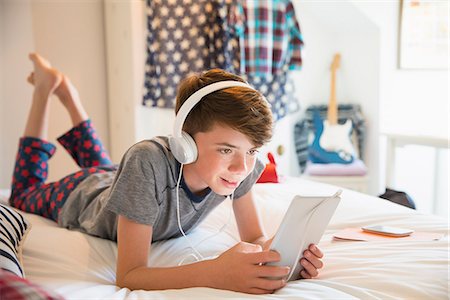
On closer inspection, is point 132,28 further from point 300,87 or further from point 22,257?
point 22,257

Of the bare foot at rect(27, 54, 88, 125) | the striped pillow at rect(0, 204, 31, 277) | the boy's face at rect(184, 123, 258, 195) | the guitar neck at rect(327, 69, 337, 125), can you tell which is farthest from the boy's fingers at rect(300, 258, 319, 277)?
the guitar neck at rect(327, 69, 337, 125)

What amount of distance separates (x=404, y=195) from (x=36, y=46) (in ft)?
6.68

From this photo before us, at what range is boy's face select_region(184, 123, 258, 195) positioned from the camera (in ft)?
3.18

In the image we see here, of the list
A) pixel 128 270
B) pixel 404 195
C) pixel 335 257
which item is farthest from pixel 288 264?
pixel 404 195

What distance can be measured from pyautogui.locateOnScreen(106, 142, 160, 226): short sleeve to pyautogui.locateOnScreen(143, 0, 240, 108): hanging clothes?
5.64ft

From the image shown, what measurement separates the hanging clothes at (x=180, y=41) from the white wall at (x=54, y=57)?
1.49 ft

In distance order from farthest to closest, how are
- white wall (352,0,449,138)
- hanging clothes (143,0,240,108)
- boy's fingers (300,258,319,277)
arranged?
1. white wall (352,0,449,138)
2. hanging clothes (143,0,240,108)
3. boy's fingers (300,258,319,277)

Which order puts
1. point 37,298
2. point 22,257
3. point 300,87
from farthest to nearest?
1. point 300,87
2. point 22,257
3. point 37,298

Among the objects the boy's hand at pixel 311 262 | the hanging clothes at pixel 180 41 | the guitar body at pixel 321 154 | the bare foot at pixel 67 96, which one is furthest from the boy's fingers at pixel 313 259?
the guitar body at pixel 321 154

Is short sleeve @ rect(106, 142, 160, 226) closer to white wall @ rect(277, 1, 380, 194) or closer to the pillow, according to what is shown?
the pillow

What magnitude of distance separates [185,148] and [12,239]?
0.34 m


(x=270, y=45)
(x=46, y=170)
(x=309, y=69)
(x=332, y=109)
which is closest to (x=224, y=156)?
(x=46, y=170)

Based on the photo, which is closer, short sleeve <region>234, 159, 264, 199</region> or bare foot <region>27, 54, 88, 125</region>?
short sleeve <region>234, 159, 264, 199</region>

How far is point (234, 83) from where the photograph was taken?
1.00 meters
